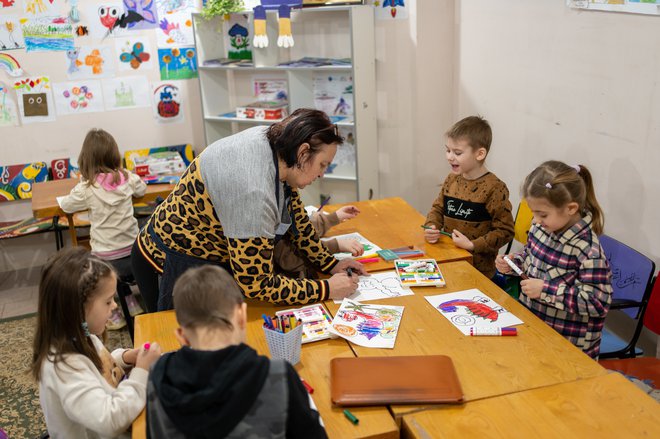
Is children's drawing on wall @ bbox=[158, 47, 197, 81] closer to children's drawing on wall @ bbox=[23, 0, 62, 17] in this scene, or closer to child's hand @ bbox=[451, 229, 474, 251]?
children's drawing on wall @ bbox=[23, 0, 62, 17]

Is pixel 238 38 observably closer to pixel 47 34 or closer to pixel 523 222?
pixel 47 34

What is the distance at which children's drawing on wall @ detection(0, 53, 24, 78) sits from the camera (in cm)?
465

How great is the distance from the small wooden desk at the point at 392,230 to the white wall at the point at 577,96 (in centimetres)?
88

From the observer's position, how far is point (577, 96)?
10.5ft

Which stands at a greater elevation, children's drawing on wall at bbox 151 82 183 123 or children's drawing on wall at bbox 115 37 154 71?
children's drawing on wall at bbox 115 37 154 71

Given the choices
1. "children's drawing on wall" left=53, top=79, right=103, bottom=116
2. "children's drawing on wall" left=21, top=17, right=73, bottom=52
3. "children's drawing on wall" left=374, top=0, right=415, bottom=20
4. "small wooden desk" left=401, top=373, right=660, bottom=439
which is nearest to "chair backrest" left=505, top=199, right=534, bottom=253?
"small wooden desk" left=401, top=373, right=660, bottom=439

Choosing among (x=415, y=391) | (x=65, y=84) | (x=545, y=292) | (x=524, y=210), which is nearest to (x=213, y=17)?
(x=65, y=84)

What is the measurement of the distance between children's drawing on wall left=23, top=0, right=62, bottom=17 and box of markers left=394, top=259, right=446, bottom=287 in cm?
360

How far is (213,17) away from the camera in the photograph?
4.92 meters

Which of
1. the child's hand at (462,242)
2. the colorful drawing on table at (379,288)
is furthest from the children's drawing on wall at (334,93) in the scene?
the colorful drawing on table at (379,288)

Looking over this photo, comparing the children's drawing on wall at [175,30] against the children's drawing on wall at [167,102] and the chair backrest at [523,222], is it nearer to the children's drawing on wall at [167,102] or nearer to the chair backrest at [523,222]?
the children's drawing on wall at [167,102]

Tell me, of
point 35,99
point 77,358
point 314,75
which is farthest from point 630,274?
point 35,99

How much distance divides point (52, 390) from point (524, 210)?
2.55 metres

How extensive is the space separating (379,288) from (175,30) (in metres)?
3.50
